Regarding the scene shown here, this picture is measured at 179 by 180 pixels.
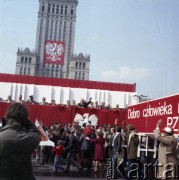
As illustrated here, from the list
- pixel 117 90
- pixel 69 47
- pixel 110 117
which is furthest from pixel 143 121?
pixel 69 47

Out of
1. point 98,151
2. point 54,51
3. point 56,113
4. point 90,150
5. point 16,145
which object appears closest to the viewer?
point 16,145

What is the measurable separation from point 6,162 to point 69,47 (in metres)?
118

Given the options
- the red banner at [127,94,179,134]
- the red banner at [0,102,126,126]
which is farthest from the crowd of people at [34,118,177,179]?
the red banner at [0,102,126,126]

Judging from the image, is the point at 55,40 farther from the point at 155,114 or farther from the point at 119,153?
the point at 155,114

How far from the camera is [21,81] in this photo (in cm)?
3138

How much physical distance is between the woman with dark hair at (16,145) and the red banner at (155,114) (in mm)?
6720

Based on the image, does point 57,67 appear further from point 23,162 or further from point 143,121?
point 23,162

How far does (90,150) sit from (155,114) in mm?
3454

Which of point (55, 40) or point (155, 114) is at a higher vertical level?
point (55, 40)

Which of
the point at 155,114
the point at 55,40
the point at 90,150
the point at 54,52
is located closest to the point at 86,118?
the point at 90,150

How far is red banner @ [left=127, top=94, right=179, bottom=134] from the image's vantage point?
9.75 m

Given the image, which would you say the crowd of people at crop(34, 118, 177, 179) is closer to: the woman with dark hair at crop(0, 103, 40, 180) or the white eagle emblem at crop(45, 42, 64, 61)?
the woman with dark hair at crop(0, 103, 40, 180)

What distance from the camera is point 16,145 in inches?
124

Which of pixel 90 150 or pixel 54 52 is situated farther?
pixel 54 52
